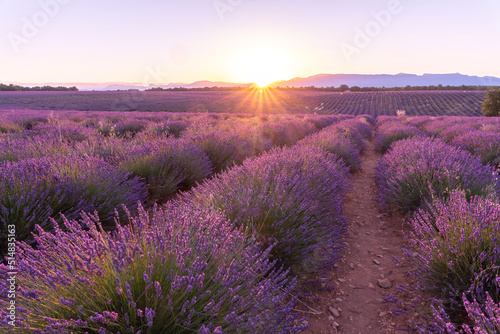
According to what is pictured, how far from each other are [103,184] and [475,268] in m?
3.72

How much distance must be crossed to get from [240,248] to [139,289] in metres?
0.67

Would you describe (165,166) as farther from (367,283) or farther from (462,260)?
(462,260)

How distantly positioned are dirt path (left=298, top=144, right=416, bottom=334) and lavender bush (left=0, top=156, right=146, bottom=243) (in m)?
2.44

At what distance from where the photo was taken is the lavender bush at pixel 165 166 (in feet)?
13.0

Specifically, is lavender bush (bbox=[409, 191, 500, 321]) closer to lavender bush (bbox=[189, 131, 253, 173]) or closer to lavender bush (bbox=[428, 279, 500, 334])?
lavender bush (bbox=[428, 279, 500, 334])

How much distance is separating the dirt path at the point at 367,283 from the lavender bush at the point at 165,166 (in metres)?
2.43

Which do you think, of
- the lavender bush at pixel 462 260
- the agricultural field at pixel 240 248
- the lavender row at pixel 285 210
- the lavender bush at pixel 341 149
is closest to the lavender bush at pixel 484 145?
the agricultural field at pixel 240 248

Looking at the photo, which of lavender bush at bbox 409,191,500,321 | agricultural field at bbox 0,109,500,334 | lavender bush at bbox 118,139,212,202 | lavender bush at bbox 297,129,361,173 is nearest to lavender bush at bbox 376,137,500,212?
agricultural field at bbox 0,109,500,334

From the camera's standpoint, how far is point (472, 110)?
31.8m

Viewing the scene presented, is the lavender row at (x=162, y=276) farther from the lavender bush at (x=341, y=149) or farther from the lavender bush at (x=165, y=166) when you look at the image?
the lavender bush at (x=341, y=149)

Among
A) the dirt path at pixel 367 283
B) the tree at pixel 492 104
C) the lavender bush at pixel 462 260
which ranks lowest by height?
the dirt path at pixel 367 283

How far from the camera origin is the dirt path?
2074 millimetres

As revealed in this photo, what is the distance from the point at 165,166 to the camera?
4.14 meters

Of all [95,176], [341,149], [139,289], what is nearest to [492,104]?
[341,149]
